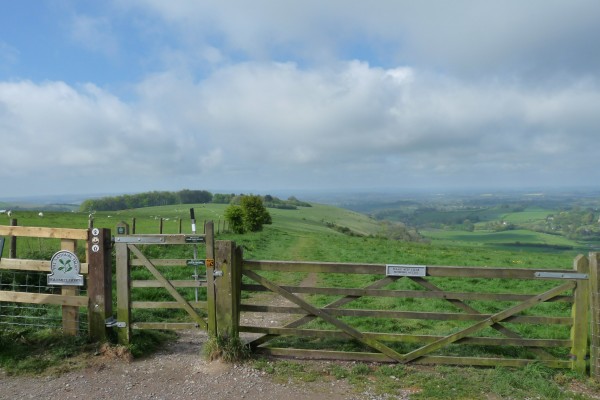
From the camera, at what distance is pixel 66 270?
24.1 feet

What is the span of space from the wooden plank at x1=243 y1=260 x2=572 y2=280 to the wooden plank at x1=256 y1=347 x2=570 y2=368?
134 cm

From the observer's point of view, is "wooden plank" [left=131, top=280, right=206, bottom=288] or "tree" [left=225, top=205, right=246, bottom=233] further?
"tree" [left=225, top=205, right=246, bottom=233]

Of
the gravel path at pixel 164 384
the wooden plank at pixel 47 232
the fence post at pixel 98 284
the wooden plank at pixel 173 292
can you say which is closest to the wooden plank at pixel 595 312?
the gravel path at pixel 164 384

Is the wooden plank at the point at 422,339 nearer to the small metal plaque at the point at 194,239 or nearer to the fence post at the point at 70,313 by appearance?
the small metal plaque at the point at 194,239

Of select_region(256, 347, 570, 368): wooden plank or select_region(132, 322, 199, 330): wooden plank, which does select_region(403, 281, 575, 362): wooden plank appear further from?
select_region(132, 322, 199, 330): wooden plank

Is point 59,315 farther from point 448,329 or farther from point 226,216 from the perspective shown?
point 226,216

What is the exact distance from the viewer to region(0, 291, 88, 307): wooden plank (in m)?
7.31

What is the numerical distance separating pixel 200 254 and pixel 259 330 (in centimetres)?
1263

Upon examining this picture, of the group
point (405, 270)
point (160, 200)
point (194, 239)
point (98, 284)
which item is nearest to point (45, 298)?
point (98, 284)

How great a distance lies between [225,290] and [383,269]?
2.65m

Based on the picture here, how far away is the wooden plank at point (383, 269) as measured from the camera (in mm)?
6496

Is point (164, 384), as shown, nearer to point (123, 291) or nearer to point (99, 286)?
point (123, 291)

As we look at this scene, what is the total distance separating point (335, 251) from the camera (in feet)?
86.1

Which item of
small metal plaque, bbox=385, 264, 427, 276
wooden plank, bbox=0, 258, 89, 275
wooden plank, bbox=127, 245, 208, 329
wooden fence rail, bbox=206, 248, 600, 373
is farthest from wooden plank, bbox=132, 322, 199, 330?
small metal plaque, bbox=385, 264, 427, 276
